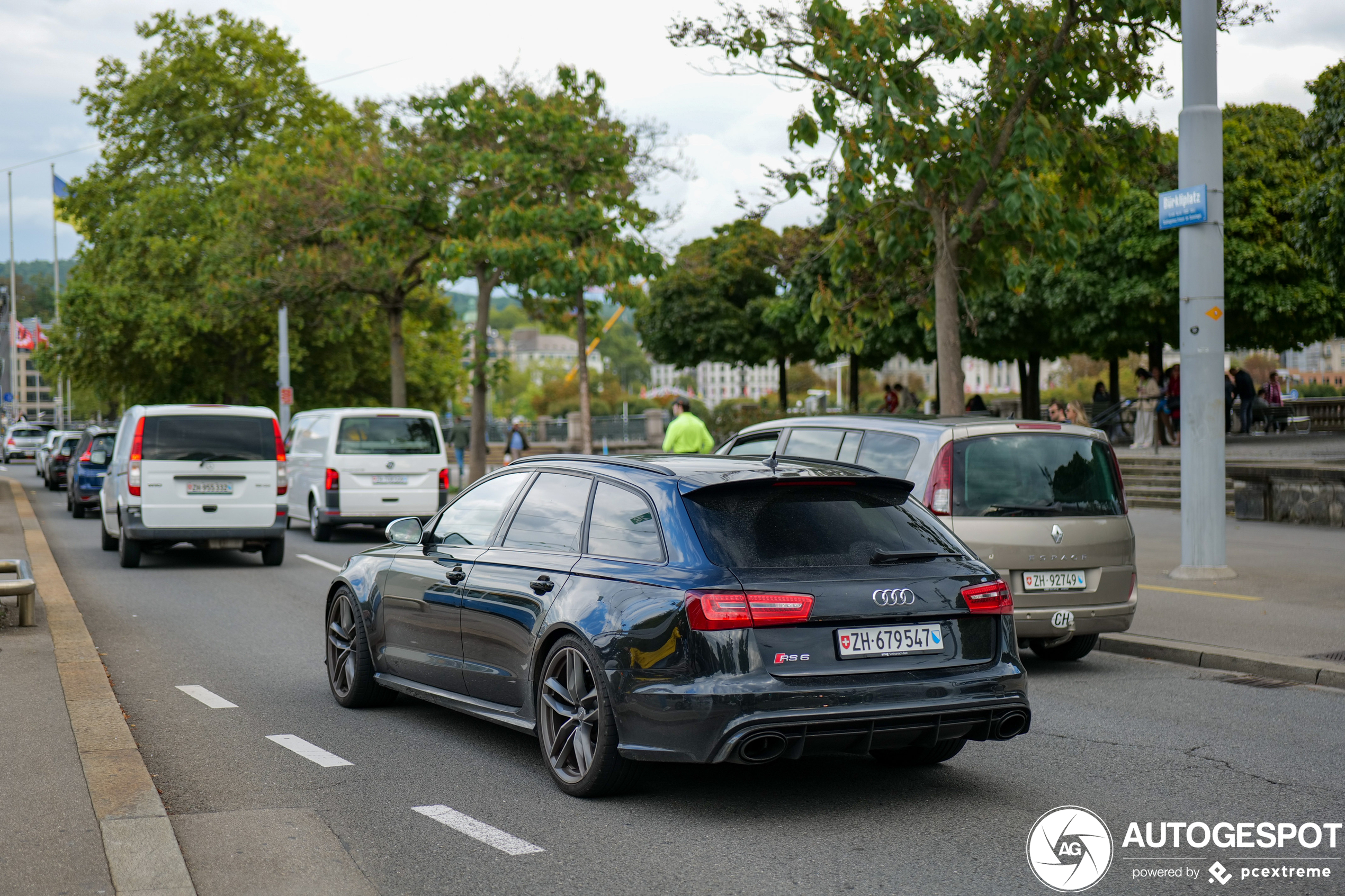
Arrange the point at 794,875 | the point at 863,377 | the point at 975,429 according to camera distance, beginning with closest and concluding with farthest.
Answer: the point at 794,875
the point at 975,429
the point at 863,377

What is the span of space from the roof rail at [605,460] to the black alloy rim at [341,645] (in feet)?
5.08

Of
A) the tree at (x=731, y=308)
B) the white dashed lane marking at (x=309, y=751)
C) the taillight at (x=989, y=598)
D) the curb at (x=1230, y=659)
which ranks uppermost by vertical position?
the tree at (x=731, y=308)

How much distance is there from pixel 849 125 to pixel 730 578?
35.4 feet

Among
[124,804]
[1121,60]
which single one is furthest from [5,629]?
[1121,60]

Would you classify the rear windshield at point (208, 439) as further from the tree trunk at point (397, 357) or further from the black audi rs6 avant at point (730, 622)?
the tree trunk at point (397, 357)

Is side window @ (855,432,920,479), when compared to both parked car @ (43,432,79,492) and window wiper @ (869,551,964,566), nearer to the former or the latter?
window wiper @ (869,551,964,566)

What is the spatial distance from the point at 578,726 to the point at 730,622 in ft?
3.07

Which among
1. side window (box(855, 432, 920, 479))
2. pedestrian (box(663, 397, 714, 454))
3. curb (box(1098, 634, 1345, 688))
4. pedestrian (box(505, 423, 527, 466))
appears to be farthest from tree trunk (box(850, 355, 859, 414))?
side window (box(855, 432, 920, 479))

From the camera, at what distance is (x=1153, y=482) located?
25.5 metres

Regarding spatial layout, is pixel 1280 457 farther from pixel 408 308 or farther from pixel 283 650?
pixel 283 650

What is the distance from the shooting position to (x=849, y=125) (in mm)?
15352

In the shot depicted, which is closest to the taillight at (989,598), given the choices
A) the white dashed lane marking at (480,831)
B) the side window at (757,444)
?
the white dashed lane marking at (480,831)

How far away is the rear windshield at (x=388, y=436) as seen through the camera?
815 inches

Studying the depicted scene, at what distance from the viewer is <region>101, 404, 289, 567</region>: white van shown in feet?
53.7
